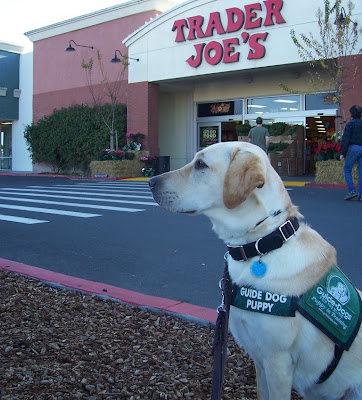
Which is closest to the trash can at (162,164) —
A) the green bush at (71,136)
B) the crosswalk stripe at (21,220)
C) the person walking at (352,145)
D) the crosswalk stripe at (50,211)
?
the green bush at (71,136)

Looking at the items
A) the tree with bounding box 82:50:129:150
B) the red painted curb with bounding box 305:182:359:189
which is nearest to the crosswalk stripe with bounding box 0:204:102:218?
the red painted curb with bounding box 305:182:359:189

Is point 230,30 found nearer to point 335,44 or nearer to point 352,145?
point 335,44

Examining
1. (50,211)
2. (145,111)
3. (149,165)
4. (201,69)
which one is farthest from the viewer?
(145,111)

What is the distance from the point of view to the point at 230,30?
19.0 meters

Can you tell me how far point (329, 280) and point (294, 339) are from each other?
1.05 ft

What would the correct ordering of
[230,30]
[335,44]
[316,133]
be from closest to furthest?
[335,44] < [230,30] < [316,133]

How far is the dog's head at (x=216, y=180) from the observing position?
2070mm

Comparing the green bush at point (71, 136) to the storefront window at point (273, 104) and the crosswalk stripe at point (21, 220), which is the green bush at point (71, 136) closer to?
the storefront window at point (273, 104)

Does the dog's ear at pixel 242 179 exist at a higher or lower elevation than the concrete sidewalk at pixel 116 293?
Result: higher

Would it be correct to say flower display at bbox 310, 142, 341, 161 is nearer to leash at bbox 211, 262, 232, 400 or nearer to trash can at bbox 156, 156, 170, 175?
trash can at bbox 156, 156, 170, 175

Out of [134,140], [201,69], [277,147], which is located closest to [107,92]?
[134,140]

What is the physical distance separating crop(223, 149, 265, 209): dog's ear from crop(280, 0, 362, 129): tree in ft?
46.5

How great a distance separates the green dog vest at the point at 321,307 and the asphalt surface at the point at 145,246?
1992 millimetres

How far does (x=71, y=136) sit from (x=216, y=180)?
24420mm
